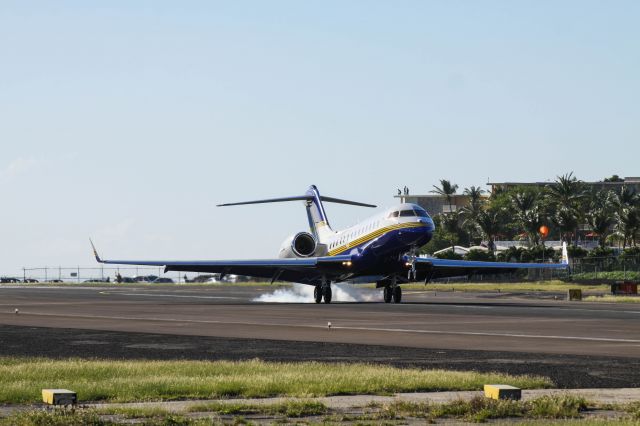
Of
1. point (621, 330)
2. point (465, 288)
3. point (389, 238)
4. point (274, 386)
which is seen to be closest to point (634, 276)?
point (465, 288)

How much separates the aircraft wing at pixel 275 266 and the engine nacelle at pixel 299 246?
2.81m

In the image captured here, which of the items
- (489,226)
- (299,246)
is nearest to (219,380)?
(299,246)

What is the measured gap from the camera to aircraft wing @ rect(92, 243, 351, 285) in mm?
63281

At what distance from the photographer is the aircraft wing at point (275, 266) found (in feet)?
208

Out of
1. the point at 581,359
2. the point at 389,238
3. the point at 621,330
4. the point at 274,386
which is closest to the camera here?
the point at 274,386

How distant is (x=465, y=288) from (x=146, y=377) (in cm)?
8160

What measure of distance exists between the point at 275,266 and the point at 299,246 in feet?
18.8

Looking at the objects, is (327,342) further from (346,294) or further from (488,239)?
(488,239)

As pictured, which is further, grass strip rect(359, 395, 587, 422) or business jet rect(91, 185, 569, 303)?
business jet rect(91, 185, 569, 303)

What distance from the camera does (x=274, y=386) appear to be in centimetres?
1827

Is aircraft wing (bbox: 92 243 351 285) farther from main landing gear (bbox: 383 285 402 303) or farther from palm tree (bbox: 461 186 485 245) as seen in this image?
palm tree (bbox: 461 186 485 245)

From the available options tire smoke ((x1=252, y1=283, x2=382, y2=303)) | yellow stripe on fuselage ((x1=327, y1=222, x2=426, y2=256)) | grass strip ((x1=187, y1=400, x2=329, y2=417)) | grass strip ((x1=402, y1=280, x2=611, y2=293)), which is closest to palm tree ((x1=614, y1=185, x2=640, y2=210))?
grass strip ((x1=402, y1=280, x2=611, y2=293))

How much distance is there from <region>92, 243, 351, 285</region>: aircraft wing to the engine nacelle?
2.81 metres

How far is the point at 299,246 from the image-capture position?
229 feet
